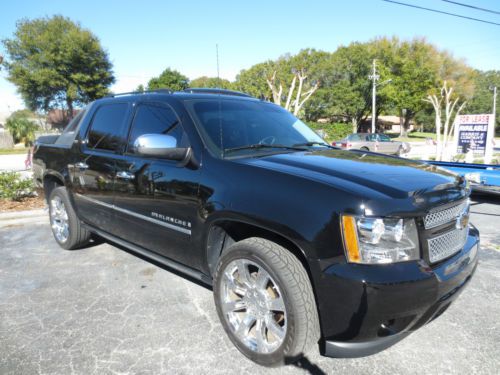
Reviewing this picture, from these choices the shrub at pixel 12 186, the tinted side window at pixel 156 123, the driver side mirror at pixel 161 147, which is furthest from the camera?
the shrub at pixel 12 186

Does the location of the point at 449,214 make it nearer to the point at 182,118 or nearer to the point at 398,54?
the point at 182,118

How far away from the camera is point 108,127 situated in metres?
3.80

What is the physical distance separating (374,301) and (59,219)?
4.24 metres

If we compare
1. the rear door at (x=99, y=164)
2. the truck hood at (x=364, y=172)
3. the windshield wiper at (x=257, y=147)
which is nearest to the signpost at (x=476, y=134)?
the truck hood at (x=364, y=172)

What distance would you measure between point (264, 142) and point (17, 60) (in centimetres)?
4611

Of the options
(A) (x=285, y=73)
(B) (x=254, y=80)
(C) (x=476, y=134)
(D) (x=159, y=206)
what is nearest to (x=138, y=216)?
(D) (x=159, y=206)

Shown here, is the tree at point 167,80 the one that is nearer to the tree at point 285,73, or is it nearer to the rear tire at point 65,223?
the tree at point 285,73

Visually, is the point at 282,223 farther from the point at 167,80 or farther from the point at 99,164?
the point at 167,80

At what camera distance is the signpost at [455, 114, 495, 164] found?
36.5ft

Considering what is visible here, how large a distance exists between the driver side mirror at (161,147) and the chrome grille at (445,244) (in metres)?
1.78

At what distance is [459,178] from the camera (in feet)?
8.73

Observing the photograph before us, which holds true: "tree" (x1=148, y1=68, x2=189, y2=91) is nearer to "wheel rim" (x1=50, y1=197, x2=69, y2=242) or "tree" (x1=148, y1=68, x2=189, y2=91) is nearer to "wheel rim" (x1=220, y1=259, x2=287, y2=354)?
"wheel rim" (x1=50, y1=197, x2=69, y2=242)

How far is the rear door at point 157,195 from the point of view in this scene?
2779 millimetres

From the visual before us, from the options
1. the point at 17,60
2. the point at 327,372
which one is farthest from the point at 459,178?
the point at 17,60
